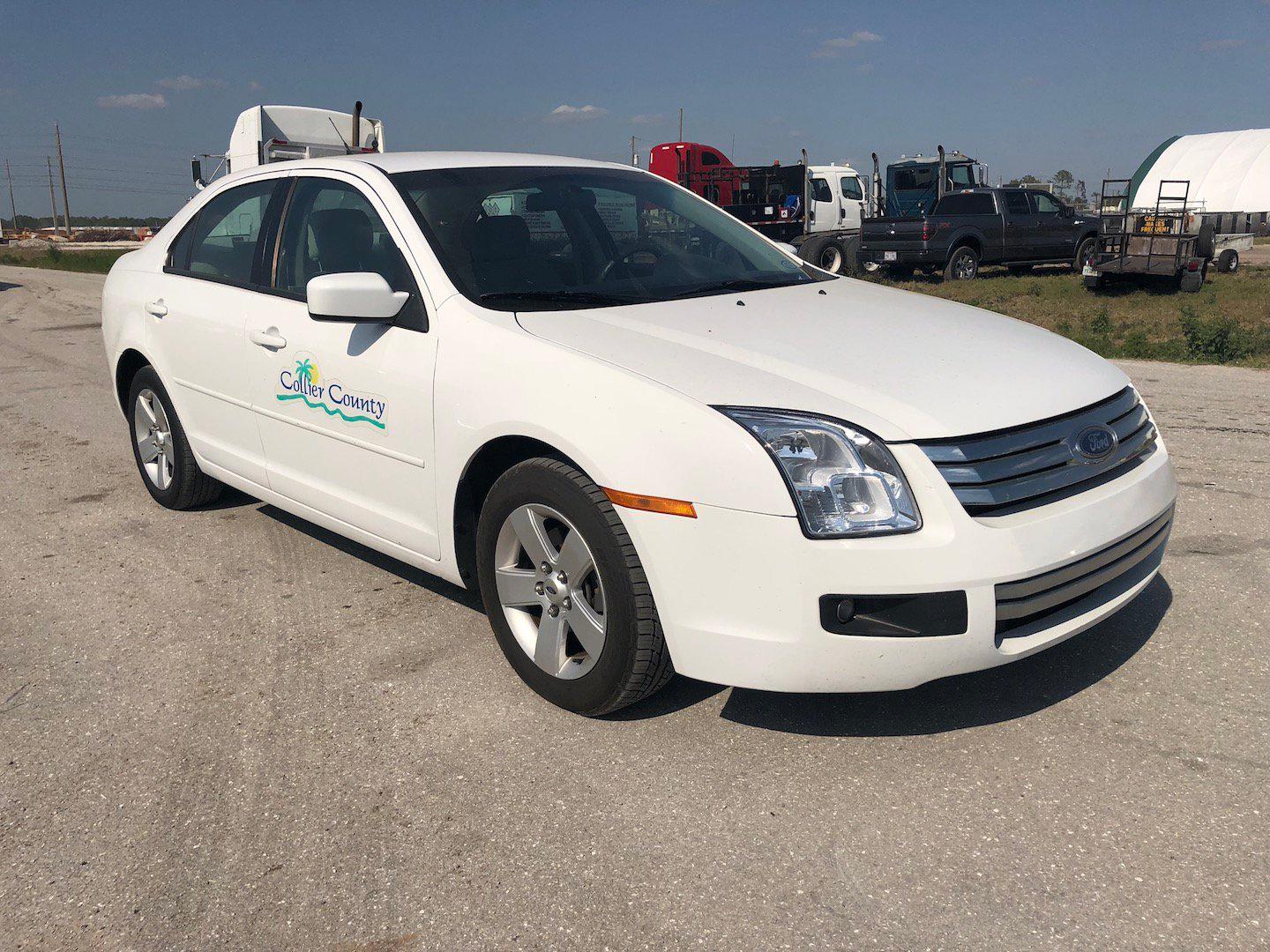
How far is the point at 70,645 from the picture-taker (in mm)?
3875

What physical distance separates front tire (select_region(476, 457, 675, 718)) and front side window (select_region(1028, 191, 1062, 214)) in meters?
21.3

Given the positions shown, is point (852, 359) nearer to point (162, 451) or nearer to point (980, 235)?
point (162, 451)

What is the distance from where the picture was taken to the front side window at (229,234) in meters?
4.54

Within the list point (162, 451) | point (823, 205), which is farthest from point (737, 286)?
point (823, 205)

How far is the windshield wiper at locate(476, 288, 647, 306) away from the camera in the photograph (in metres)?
3.53

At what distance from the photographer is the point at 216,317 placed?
4559mm

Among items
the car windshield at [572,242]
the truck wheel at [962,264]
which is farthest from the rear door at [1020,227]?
the car windshield at [572,242]

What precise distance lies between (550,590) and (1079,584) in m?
1.47

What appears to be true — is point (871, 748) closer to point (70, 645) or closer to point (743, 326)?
point (743, 326)

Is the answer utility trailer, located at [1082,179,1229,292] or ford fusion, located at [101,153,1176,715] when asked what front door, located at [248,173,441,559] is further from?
utility trailer, located at [1082,179,1229,292]

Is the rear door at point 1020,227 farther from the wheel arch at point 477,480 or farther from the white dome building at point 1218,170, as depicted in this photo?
the white dome building at point 1218,170

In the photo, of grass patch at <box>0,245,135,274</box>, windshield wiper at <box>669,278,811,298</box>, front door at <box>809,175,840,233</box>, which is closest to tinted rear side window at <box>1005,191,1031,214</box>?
front door at <box>809,175,840,233</box>

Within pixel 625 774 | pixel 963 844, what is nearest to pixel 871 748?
pixel 963 844

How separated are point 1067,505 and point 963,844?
94cm
